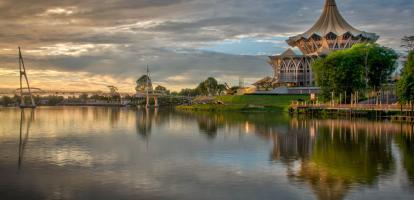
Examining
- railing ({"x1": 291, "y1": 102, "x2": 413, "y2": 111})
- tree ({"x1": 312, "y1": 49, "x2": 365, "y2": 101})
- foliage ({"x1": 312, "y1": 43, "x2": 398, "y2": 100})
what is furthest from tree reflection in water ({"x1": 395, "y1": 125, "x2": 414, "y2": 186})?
foliage ({"x1": 312, "y1": 43, "x2": 398, "y2": 100})

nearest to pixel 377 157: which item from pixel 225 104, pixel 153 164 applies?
pixel 153 164

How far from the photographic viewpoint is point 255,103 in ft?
407

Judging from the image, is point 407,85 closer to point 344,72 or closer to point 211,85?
point 344,72

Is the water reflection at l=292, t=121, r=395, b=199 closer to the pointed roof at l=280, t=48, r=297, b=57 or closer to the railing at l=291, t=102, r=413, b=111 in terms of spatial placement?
the railing at l=291, t=102, r=413, b=111

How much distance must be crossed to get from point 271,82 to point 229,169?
418 feet

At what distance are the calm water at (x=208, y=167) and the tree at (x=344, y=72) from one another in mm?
42607

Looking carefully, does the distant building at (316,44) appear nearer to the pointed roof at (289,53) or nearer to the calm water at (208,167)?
the pointed roof at (289,53)

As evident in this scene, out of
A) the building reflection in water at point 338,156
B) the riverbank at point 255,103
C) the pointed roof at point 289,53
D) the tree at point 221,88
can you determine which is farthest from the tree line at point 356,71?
the tree at point 221,88

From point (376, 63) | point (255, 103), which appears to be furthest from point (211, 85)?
point (376, 63)

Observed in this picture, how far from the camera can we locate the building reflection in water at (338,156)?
25531 mm

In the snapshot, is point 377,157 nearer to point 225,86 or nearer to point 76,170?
point 76,170

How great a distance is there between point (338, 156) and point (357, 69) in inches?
2227

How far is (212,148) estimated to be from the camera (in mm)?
39219

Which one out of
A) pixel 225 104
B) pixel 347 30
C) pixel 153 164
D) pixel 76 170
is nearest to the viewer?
pixel 76 170
